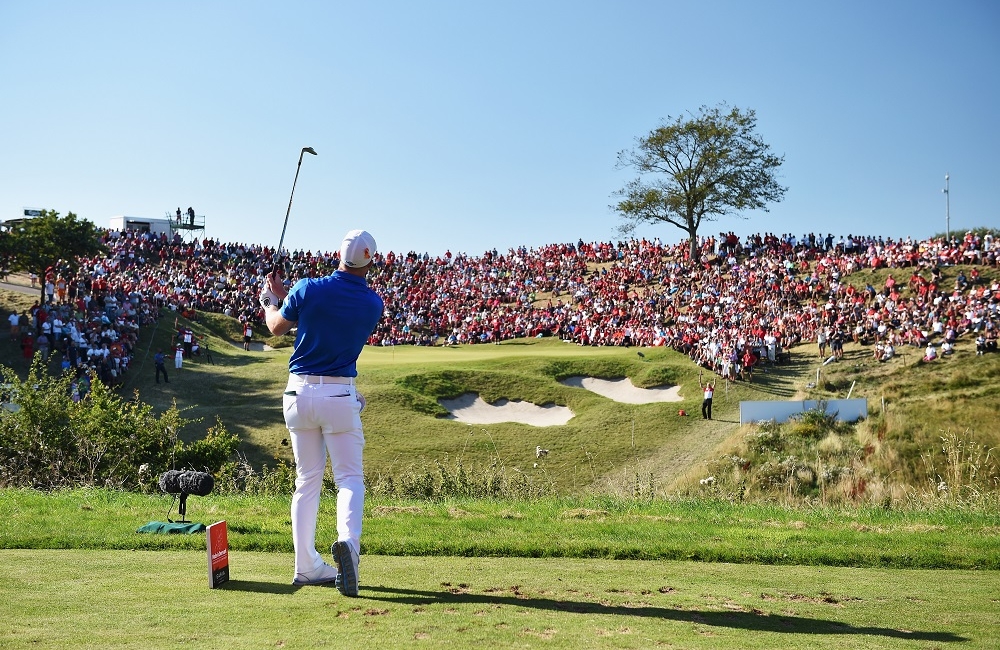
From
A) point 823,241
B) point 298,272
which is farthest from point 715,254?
point 298,272

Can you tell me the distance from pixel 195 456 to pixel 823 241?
138 ft

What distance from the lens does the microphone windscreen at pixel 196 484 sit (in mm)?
8414

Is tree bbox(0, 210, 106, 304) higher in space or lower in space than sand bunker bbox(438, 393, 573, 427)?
higher

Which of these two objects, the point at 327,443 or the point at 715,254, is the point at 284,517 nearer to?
the point at 327,443

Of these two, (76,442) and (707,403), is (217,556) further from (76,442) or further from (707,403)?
(707,403)

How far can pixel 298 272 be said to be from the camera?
196 ft

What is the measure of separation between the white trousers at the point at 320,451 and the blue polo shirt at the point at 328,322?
0.15 metres

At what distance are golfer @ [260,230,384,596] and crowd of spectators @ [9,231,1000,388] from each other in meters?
25.4

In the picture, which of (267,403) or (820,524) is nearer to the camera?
(820,524)

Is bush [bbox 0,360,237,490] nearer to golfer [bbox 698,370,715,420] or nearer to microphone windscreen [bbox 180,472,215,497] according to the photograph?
microphone windscreen [bbox 180,472,215,497]

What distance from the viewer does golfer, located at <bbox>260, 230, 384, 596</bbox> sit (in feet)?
22.4

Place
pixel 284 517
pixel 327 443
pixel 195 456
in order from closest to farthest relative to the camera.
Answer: pixel 327 443, pixel 284 517, pixel 195 456

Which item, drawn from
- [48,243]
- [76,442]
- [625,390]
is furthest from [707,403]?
[48,243]

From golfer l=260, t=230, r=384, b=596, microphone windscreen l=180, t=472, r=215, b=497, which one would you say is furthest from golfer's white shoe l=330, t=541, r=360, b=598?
microphone windscreen l=180, t=472, r=215, b=497
